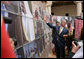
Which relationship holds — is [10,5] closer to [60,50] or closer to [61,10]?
[60,50]

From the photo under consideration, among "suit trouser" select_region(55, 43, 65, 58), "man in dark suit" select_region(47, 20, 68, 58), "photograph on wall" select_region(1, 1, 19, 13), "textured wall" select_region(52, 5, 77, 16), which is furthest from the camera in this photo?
"textured wall" select_region(52, 5, 77, 16)

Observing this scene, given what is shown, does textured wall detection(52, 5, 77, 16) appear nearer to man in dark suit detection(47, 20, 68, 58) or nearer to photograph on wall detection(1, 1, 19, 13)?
man in dark suit detection(47, 20, 68, 58)

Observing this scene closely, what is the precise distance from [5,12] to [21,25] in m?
0.52

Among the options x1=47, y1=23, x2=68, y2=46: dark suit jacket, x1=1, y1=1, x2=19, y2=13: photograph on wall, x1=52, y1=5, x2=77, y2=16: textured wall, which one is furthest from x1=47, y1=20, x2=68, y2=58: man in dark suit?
x1=52, y1=5, x2=77, y2=16: textured wall

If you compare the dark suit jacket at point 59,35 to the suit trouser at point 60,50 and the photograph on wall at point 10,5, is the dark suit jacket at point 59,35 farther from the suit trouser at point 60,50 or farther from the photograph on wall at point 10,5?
the photograph on wall at point 10,5

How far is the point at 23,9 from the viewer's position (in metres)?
2.15

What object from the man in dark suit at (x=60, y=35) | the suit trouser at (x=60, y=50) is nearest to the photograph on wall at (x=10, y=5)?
the man in dark suit at (x=60, y=35)

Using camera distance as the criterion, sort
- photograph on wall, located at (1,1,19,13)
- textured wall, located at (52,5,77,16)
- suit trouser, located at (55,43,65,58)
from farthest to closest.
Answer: textured wall, located at (52,5,77,16) → suit trouser, located at (55,43,65,58) → photograph on wall, located at (1,1,19,13)

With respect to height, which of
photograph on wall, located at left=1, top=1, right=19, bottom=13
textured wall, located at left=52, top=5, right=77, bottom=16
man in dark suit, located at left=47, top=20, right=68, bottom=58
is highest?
textured wall, located at left=52, top=5, right=77, bottom=16

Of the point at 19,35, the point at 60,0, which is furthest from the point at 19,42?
the point at 60,0

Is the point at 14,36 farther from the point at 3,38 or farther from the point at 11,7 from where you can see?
the point at 3,38

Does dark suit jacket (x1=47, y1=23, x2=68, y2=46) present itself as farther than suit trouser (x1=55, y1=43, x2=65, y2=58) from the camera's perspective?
No

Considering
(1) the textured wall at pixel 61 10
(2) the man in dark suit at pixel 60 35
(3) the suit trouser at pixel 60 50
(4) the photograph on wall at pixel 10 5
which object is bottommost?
(3) the suit trouser at pixel 60 50

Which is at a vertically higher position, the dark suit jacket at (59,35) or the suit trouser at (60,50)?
the dark suit jacket at (59,35)
